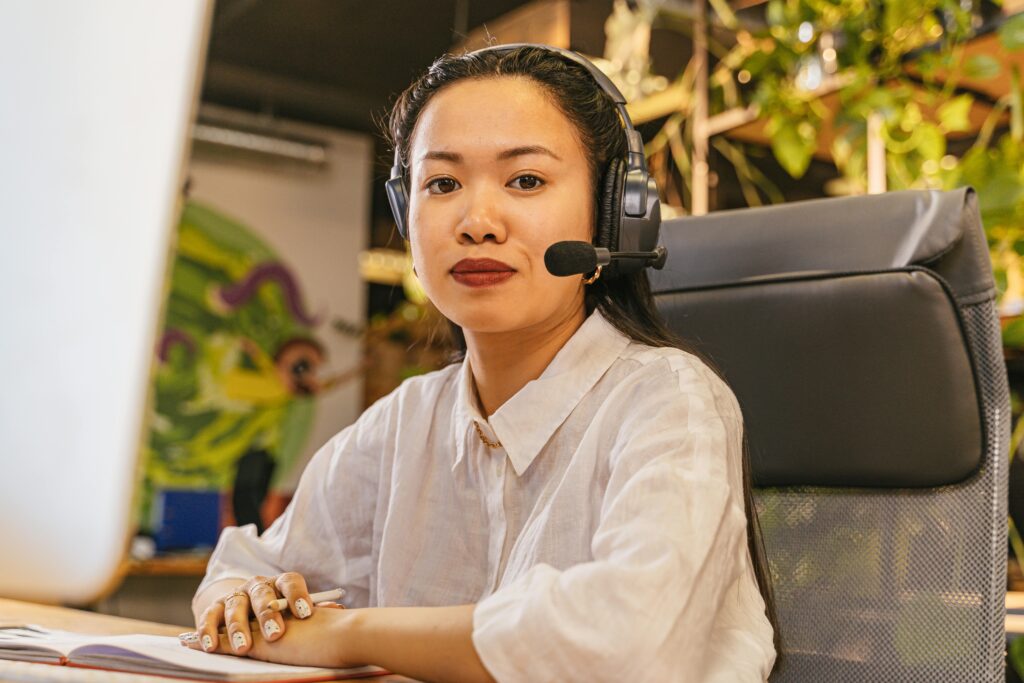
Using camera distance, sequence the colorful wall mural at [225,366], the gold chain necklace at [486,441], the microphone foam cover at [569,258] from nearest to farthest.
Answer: the microphone foam cover at [569,258]
the gold chain necklace at [486,441]
the colorful wall mural at [225,366]

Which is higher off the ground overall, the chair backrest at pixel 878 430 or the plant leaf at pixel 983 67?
the plant leaf at pixel 983 67

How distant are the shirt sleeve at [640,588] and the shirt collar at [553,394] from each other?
0.53 feet

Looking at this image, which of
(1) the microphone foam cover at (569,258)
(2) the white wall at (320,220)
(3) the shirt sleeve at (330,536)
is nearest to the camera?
(1) the microphone foam cover at (569,258)

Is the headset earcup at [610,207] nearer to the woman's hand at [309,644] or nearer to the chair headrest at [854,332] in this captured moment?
the chair headrest at [854,332]

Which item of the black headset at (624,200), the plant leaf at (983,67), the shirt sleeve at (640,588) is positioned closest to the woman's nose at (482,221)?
the black headset at (624,200)

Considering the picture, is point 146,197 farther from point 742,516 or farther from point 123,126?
point 742,516

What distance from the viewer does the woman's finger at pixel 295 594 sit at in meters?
0.79

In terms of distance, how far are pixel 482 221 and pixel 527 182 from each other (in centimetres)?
7

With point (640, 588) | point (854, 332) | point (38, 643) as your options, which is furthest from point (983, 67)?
point (38, 643)

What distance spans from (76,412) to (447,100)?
0.62 m

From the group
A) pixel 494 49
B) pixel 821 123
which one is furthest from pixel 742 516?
pixel 821 123

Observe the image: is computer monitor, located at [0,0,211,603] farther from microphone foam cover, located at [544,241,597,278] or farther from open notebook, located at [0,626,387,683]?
microphone foam cover, located at [544,241,597,278]

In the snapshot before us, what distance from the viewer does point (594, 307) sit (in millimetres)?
1054

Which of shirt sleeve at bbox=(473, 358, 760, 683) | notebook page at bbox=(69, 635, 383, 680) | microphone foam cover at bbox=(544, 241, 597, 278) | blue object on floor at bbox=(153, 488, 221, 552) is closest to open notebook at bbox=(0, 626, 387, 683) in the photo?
notebook page at bbox=(69, 635, 383, 680)
